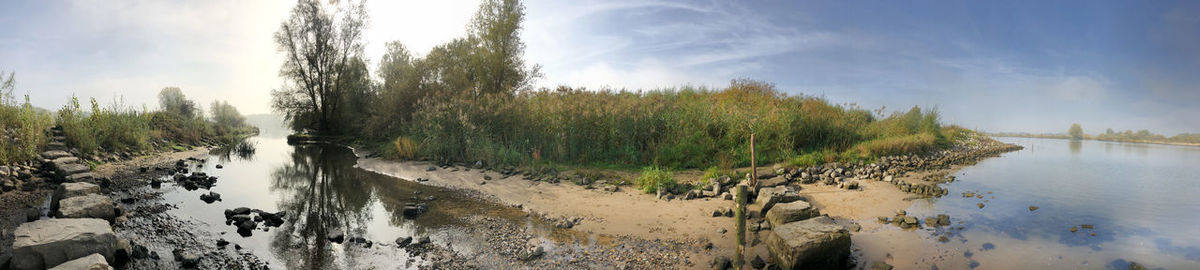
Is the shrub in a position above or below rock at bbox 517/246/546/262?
above

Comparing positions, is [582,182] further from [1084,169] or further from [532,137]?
[1084,169]

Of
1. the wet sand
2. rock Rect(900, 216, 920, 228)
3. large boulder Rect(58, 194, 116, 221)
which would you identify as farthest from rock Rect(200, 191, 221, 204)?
rock Rect(900, 216, 920, 228)

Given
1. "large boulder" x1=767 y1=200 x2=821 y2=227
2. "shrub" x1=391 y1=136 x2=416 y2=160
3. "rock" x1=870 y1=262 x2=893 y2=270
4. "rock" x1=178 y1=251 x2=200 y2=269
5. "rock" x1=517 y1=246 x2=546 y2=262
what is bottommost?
"rock" x1=178 y1=251 x2=200 y2=269

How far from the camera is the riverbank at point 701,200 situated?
5215 millimetres

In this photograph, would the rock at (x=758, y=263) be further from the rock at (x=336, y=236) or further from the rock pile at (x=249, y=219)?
the rock pile at (x=249, y=219)

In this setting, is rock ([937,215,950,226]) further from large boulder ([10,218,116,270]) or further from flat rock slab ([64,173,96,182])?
flat rock slab ([64,173,96,182])

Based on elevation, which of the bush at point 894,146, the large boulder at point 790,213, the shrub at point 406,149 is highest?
the bush at point 894,146

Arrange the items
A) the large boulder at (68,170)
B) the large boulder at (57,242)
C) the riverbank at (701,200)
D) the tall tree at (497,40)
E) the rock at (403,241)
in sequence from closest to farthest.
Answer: the large boulder at (57,242) → the rock at (403,241) → the riverbank at (701,200) → the large boulder at (68,170) → the tall tree at (497,40)

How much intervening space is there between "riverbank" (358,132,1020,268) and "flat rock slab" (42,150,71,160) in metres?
6.59

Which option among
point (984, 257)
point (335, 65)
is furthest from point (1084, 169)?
point (335, 65)

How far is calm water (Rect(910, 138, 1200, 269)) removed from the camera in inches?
172

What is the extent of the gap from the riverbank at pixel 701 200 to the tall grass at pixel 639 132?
3.53 ft

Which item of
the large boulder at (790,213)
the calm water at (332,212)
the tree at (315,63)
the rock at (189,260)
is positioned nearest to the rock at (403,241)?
the calm water at (332,212)

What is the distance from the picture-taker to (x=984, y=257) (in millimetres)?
4430
